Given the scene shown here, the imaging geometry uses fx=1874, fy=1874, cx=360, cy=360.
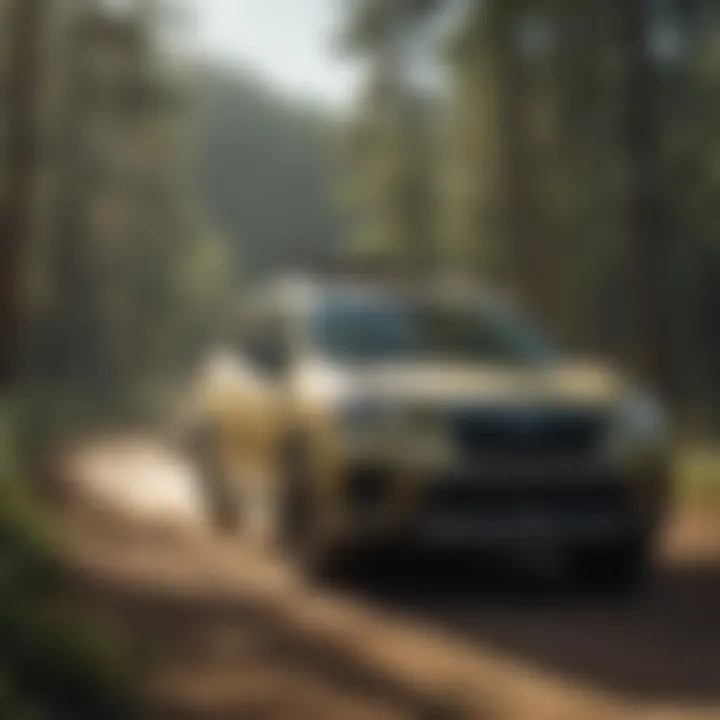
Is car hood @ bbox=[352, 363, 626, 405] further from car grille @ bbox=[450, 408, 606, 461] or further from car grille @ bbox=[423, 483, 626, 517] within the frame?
car grille @ bbox=[423, 483, 626, 517]

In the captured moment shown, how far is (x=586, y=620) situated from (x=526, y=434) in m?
0.91

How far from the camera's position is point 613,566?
9.19 meters

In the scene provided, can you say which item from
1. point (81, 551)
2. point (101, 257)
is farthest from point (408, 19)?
point (101, 257)

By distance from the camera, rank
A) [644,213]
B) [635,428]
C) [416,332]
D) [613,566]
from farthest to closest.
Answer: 1. [644,213]
2. [416,332]
3. [613,566]
4. [635,428]

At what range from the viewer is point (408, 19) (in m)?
12.6

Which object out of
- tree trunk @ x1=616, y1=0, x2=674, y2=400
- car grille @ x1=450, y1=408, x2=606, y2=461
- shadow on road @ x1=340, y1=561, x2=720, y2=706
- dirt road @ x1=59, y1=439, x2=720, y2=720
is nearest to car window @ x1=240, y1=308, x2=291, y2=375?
dirt road @ x1=59, y1=439, x2=720, y2=720

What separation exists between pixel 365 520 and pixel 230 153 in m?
2.05

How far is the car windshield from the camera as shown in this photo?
943cm

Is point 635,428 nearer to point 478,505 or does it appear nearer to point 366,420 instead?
point 478,505

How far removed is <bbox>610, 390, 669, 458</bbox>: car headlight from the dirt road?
2.39ft

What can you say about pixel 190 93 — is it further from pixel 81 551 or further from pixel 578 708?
pixel 578 708

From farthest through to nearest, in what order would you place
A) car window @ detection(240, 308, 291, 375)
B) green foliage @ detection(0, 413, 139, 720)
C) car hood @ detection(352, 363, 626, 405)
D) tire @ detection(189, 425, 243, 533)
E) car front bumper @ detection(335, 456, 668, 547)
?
1. tire @ detection(189, 425, 243, 533)
2. car window @ detection(240, 308, 291, 375)
3. car hood @ detection(352, 363, 626, 405)
4. car front bumper @ detection(335, 456, 668, 547)
5. green foliage @ detection(0, 413, 139, 720)

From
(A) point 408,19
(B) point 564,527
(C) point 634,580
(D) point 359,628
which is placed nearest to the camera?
(D) point 359,628

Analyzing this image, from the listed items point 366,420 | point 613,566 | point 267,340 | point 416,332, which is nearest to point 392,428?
point 366,420
